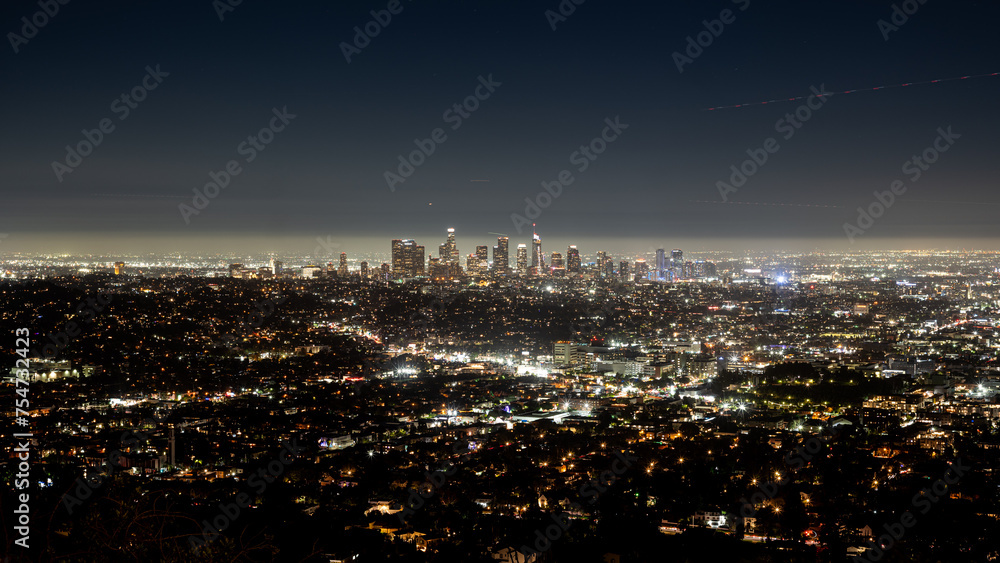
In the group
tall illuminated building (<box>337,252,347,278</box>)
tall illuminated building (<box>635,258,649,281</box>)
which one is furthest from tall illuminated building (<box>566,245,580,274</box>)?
tall illuminated building (<box>337,252,347,278</box>)

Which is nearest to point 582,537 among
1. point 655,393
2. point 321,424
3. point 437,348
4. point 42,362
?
point 321,424

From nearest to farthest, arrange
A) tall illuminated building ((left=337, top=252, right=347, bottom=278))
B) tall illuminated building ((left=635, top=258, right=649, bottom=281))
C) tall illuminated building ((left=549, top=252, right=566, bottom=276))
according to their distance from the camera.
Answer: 1. tall illuminated building ((left=337, top=252, right=347, bottom=278))
2. tall illuminated building ((left=635, top=258, right=649, bottom=281))
3. tall illuminated building ((left=549, top=252, right=566, bottom=276))

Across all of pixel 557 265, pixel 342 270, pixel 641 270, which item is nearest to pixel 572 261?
pixel 557 265

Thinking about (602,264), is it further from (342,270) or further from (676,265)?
(342,270)

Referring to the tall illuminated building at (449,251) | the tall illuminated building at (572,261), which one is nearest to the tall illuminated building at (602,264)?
the tall illuminated building at (572,261)

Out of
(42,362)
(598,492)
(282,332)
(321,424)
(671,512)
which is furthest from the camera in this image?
(282,332)

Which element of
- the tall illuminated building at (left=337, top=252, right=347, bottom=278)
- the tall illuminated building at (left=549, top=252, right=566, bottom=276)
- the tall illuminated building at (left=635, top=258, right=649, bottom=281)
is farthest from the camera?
the tall illuminated building at (left=549, top=252, right=566, bottom=276)

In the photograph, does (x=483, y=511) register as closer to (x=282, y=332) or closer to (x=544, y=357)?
(x=544, y=357)

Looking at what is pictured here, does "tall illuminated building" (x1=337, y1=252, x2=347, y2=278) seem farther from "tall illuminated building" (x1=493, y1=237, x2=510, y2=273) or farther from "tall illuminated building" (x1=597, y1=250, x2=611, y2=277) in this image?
"tall illuminated building" (x1=597, y1=250, x2=611, y2=277)
